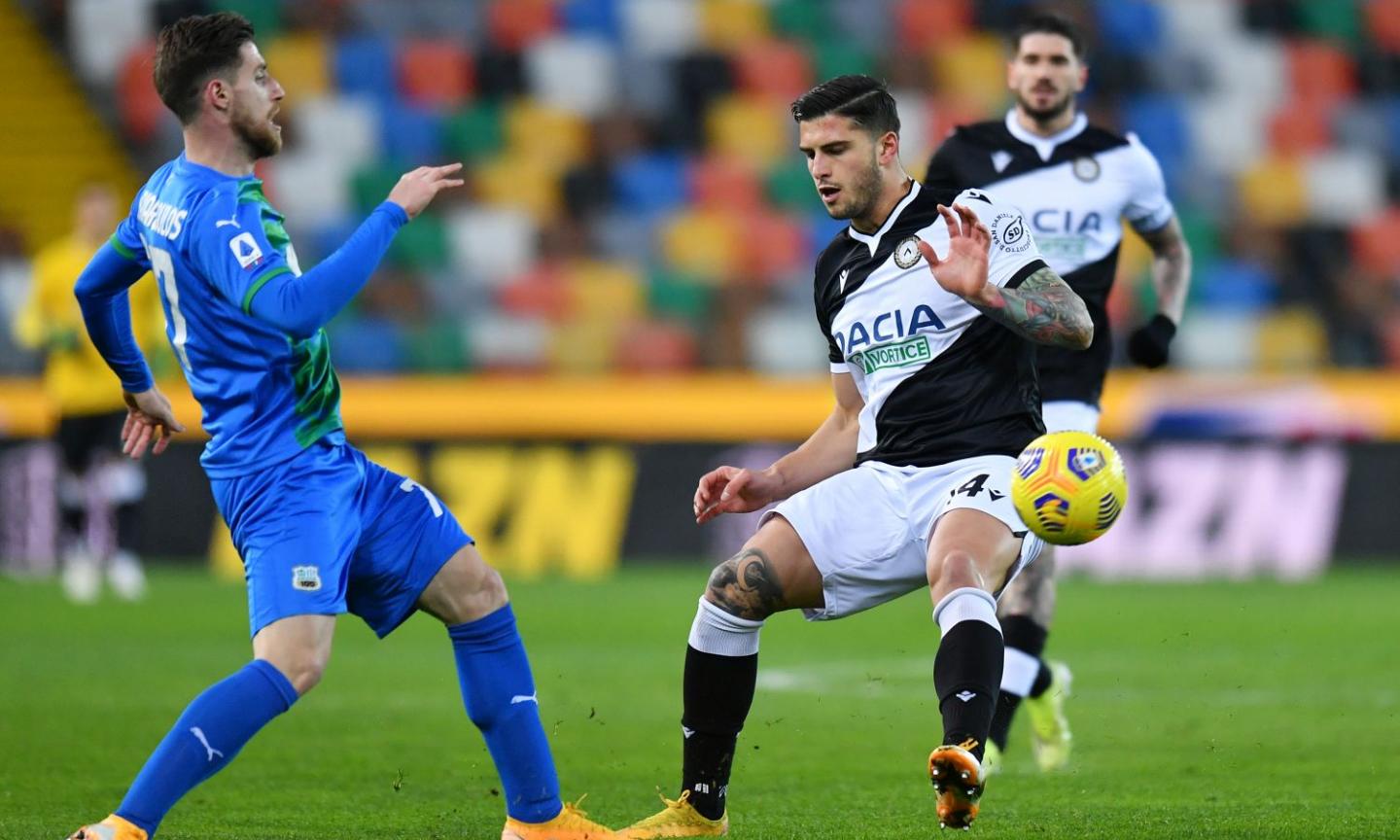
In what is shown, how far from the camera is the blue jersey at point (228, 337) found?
4750mm

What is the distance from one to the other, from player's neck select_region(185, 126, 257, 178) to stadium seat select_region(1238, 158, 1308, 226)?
14.4 m

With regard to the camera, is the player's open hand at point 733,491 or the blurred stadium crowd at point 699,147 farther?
the blurred stadium crowd at point 699,147

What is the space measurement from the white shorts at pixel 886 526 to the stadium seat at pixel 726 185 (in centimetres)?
1260

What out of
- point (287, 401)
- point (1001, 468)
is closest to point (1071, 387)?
point (1001, 468)

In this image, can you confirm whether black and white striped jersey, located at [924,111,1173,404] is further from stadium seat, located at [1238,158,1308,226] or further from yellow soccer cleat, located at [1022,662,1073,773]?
stadium seat, located at [1238,158,1308,226]

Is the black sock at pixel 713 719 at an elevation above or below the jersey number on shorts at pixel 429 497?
below

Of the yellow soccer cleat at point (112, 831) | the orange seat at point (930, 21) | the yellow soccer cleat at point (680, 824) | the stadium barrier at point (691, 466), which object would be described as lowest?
the stadium barrier at point (691, 466)

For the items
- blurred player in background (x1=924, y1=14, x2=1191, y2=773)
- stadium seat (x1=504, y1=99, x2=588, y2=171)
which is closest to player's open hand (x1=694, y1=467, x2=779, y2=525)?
blurred player in background (x1=924, y1=14, x2=1191, y2=773)

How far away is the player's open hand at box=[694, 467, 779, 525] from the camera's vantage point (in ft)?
18.4

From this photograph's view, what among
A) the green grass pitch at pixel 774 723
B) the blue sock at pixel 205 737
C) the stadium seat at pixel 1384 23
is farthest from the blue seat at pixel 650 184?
the blue sock at pixel 205 737

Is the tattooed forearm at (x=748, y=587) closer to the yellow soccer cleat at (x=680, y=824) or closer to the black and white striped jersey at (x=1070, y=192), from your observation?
the yellow soccer cleat at (x=680, y=824)

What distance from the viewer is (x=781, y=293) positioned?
17.1 metres

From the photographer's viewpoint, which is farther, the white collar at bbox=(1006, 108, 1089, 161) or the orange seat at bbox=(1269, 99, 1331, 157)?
the orange seat at bbox=(1269, 99, 1331, 157)

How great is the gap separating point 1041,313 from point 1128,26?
14.7 metres
